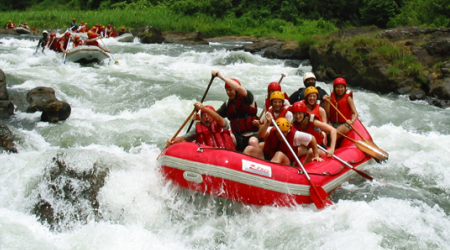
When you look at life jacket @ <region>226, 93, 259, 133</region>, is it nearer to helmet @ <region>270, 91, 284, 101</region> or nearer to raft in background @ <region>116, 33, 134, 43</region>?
helmet @ <region>270, 91, 284, 101</region>

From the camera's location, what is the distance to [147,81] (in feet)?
35.2

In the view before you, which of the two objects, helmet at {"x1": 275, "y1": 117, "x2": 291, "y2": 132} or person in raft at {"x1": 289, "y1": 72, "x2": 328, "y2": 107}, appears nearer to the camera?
helmet at {"x1": 275, "y1": 117, "x2": 291, "y2": 132}

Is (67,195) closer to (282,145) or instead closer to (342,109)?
(282,145)

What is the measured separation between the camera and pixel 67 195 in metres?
4.55

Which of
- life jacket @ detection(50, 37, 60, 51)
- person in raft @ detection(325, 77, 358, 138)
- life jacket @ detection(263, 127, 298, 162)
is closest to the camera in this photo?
A: life jacket @ detection(263, 127, 298, 162)

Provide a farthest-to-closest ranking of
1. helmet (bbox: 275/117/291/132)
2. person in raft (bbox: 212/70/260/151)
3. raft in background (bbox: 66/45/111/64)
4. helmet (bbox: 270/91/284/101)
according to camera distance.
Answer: raft in background (bbox: 66/45/111/64) < person in raft (bbox: 212/70/260/151) < helmet (bbox: 270/91/284/101) < helmet (bbox: 275/117/291/132)

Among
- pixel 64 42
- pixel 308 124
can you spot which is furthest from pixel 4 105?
pixel 64 42

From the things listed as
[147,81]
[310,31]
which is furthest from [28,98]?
[310,31]

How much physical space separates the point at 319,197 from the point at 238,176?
0.86 m

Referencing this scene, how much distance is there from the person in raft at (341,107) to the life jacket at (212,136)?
6.50 feet

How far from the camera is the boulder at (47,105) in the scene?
7.30 m

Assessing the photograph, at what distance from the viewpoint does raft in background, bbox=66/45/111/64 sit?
41.5ft

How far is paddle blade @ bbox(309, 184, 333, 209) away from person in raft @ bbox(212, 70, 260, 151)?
3.17ft

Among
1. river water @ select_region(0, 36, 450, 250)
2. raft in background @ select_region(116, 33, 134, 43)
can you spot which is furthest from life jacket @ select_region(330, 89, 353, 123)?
raft in background @ select_region(116, 33, 134, 43)
